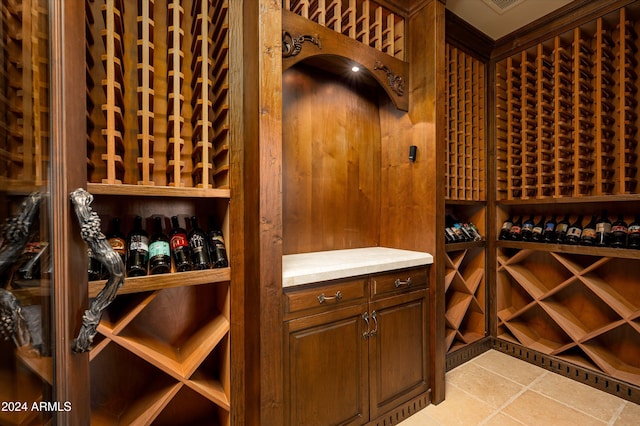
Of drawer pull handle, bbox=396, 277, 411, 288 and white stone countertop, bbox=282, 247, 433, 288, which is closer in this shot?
white stone countertop, bbox=282, 247, 433, 288

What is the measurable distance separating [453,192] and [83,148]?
7.53ft

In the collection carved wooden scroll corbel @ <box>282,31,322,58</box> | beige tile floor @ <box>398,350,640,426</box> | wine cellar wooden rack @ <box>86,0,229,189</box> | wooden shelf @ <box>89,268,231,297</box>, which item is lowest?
beige tile floor @ <box>398,350,640,426</box>

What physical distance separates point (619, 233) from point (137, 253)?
2.83 m

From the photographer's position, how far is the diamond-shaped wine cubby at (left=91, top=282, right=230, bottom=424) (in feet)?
3.86

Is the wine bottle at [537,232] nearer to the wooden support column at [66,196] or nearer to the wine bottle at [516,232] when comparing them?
the wine bottle at [516,232]

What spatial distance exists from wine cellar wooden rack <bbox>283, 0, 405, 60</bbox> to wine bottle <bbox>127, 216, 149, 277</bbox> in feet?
4.30

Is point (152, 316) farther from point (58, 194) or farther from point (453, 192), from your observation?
point (453, 192)

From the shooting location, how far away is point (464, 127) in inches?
94.3

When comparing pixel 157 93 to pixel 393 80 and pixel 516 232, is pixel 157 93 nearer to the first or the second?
pixel 393 80

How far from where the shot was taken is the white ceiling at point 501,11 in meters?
2.06

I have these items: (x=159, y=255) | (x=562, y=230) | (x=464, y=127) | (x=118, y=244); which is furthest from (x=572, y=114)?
(x=118, y=244)

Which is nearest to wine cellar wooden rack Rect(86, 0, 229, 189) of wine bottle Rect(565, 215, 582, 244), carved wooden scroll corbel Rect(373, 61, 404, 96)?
carved wooden scroll corbel Rect(373, 61, 404, 96)

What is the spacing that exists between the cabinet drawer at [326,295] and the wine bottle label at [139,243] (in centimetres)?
61

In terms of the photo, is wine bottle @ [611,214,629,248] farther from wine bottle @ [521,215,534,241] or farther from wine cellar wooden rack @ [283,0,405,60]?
wine cellar wooden rack @ [283,0,405,60]
